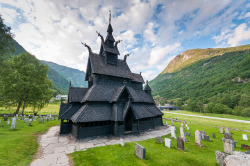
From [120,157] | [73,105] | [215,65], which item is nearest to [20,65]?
[73,105]

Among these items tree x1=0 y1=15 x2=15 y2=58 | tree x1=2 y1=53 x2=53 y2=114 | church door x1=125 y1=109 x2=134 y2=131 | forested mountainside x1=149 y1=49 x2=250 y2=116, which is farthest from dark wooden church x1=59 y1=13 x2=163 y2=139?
forested mountainside x1=149 y1=49 x2=250 y2=116

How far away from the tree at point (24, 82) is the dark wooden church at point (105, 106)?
17.8 metres

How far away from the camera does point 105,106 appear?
51.5 feet

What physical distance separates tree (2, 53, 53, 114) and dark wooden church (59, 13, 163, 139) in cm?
1784

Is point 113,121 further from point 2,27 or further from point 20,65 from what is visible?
point 20,65

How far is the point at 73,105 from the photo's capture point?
16172 mm

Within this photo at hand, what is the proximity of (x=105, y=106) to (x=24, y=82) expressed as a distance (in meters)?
23.9

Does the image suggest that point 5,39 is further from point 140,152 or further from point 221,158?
point 221,158

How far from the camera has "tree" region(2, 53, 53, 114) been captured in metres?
25.1

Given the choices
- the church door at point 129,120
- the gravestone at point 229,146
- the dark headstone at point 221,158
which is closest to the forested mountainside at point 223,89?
the gravestone at point 229,146

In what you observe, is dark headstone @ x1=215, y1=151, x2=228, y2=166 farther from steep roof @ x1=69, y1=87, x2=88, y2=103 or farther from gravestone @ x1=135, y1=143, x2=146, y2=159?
steep roof @ x1=69, y1=87, x2=88, y2=103

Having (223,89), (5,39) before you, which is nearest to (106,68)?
(5,39)

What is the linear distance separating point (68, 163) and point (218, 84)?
154176 mm

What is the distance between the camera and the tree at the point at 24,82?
25136mm
